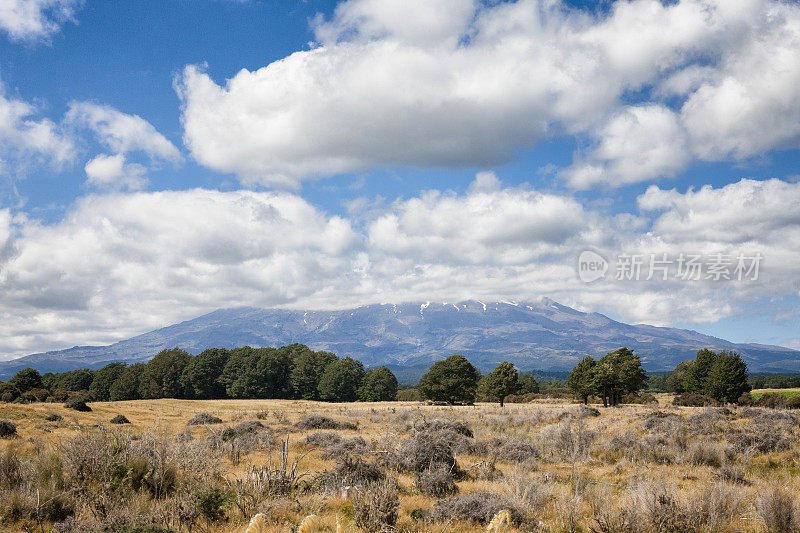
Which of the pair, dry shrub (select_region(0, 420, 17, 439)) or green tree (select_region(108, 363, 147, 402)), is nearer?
dry shrub (select_region(0, 420, 17, 439))

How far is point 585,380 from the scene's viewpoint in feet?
171

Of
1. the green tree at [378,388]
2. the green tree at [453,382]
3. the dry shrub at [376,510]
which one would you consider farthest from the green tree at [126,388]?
the dry shrub at [376,510]

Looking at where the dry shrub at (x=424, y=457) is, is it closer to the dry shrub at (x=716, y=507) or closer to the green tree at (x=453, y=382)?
the dry shrub at (x=716, y=507)

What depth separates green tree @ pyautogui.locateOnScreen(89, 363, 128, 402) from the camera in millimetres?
89625

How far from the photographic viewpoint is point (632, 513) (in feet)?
25.2

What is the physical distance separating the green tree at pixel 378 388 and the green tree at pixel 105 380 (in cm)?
5517

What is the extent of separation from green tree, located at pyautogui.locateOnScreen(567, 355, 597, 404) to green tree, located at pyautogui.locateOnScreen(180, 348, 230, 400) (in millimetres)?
70310

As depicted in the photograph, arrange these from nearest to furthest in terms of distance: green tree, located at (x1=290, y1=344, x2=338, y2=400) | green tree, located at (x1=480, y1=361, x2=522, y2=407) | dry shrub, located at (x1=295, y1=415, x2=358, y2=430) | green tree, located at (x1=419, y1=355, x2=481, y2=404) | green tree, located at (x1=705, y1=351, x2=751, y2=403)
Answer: dry shrub, located at (x1=295, y1=415, x2=358, y2=430) < green tree, located at (x1=705, y1=351, x2=751, y2=403) < green tree, located at (x1=480, y1=361, x2=522, y2=407) < green tree, located at (x1=419, y1=355, x2=481, y2=404) < green tree, located at (x1=290, y1=344, x2=338, y2=400)

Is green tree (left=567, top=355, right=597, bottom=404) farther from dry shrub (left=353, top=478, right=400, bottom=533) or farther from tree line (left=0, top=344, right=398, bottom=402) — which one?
dry shrub (left=353, top=478, right=400, bottom=533)

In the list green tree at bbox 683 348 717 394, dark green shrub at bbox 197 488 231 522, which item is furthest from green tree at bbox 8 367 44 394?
green tree at bbox 683 348 717 394

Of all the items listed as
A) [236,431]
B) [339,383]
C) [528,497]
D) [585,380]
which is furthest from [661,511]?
[339,383]

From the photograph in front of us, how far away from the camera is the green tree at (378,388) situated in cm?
9100

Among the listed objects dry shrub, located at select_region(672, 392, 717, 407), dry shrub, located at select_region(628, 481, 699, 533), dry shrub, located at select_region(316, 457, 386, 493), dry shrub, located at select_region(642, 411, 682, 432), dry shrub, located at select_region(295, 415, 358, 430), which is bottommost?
dry shrub, located at select_region(672, 392, 717, 407)

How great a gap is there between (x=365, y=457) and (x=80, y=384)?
10726 centimetres
